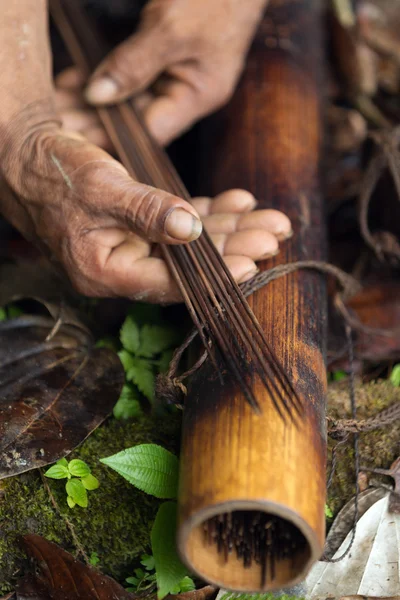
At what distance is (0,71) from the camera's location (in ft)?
7.02

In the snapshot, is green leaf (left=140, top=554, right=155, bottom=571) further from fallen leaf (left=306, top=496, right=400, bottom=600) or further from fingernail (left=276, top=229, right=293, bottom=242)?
fingernail (left=276, top=229, right=293, bottom=242)

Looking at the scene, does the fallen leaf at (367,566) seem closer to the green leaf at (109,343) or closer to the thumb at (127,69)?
the green leaf at (109,343)

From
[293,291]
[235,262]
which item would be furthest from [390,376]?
[235,262]

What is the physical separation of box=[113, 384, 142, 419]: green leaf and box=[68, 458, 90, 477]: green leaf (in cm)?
24

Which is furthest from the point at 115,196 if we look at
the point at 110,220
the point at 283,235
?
the point at 283,235

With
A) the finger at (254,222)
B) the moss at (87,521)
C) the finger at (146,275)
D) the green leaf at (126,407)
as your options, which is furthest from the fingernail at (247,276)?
the moss at (87,521)

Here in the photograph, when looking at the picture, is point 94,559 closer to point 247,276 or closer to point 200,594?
point 200,594

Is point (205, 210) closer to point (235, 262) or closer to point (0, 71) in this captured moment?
point (235, 262)

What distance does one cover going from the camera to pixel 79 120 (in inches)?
97.8

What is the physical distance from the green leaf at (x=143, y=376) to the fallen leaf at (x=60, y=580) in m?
0.51

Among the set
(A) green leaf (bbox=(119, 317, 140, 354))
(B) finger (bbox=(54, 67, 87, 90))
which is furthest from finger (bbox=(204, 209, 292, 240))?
(B) finger (bbox=(54, 67, 87, 90))

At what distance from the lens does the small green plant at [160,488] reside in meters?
1.54

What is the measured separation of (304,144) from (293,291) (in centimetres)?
83

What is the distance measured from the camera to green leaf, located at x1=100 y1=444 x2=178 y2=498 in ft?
5.31
